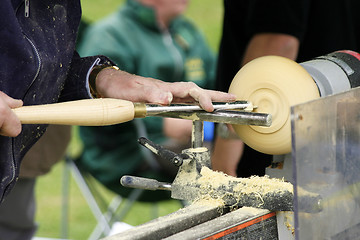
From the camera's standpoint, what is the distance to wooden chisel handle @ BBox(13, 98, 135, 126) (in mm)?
1114

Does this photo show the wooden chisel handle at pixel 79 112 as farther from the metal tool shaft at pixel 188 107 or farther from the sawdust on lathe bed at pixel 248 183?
the sawdust on lathe bed at pixel 248 183

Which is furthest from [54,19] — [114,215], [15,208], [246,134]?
[114,215]

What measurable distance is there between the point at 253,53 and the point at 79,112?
49.2 inches

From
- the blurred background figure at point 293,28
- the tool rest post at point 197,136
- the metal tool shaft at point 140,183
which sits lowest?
the metal tool shaft at point 140,183

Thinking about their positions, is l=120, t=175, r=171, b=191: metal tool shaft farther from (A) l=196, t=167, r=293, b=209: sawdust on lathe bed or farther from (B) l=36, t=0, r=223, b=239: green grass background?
(B) l=36, t=0, r=223, b=239: green grass background

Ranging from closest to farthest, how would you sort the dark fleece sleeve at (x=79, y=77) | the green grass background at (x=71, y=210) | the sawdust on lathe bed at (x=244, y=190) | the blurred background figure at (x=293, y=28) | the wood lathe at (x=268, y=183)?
the wood lathe at (x=268, y=183), the sawdust on lathe bed at (x=244, y=190), the dark fleece sleeve at (x=79, y=77), the blurred background figure at (x=293, y=28), the green grass background at (x=71, y=210)

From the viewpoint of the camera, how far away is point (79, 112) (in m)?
1.15

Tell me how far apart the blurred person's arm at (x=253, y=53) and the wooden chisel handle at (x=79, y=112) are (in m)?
1.10

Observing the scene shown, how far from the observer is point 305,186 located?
973 millimetres

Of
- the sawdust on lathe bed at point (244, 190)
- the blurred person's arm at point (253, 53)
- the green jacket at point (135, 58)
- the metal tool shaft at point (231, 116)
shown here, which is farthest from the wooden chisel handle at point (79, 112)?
the green jacket at point (135, 58)

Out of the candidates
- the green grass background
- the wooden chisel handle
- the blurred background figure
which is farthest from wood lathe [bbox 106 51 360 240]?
the green grass background

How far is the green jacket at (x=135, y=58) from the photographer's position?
3.46 m

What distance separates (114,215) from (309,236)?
2.48 meters

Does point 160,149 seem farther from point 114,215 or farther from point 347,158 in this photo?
point 114,215
